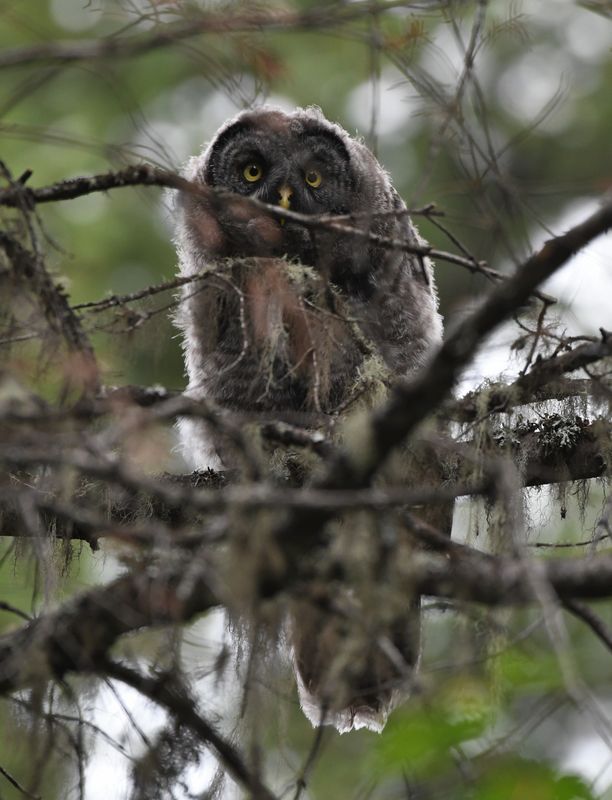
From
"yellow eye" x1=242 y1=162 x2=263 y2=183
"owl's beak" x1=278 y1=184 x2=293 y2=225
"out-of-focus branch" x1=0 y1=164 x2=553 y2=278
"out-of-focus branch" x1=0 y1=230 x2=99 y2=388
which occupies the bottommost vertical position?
"out-of-focus branch" x1=0 y1=230 x2=99 y2=388

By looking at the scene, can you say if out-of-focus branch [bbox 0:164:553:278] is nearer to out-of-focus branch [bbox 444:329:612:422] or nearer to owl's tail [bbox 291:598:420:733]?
out-of-focus branch [bbox 444:329:612:422]

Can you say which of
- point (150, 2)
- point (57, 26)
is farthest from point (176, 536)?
point (57, 26)

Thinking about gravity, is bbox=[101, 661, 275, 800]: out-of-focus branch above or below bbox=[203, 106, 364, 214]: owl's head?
below

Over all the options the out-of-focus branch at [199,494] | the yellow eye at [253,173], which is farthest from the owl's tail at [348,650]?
the yellow eye at [253,173]

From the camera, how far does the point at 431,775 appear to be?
185cm

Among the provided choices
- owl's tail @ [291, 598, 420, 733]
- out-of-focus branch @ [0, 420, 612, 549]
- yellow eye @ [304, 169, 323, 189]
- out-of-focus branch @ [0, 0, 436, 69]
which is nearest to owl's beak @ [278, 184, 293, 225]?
yellow eye @ [304, 169, 323, 189]

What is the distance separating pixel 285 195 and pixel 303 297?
2.54 meters

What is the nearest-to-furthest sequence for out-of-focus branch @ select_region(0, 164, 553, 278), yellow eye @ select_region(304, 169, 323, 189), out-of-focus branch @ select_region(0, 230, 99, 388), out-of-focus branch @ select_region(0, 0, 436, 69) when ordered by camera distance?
out-of-focus branch @ select_region(0, 0, 436, 69) → out-of-focus branch @ select_region(0, 230, 99, 388) → out-of-focus branch @ select_region(0, 164, 553, 278) → yellow eye @ select_region(304, 169, 323, 189)

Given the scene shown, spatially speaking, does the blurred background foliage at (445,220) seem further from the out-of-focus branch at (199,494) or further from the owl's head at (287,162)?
the owl's head at (287,162)

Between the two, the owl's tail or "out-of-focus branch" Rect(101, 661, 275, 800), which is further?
"out-of-focus branch" Rect(101, 661, 275, 800)

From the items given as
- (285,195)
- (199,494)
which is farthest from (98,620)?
(285,195)

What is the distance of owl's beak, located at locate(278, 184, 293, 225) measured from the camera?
545 cm

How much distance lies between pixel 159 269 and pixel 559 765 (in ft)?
20.4

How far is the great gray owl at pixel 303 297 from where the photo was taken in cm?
258
